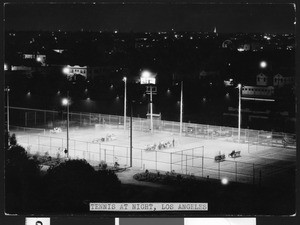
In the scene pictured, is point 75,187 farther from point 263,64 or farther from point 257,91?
point 257,91

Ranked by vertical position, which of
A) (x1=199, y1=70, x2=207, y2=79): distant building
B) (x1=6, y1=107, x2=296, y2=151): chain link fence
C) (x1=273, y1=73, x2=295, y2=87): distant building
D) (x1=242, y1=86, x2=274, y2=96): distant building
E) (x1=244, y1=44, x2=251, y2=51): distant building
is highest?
(x1=244, y1=44, x2=251, y2=51): distant building

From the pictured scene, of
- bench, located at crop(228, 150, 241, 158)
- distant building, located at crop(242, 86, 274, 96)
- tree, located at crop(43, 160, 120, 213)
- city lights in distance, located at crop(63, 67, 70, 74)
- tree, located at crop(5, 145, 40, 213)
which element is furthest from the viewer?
bench, located at crop(228, 150, 241, 158)

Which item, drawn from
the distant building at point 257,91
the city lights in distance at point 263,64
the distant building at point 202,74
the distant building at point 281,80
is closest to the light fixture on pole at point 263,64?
the city lights in distance at point 263,64

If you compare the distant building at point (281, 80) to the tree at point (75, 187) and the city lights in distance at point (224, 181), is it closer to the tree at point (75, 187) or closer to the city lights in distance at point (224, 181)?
the city lights in distance at point (224, 181)

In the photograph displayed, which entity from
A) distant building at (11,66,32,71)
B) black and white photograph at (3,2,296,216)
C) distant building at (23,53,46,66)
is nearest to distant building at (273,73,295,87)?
black and white photograph at (3,2,296,216)

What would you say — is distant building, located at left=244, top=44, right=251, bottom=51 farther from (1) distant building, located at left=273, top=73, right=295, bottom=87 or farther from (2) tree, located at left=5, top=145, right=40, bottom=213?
(2) tree, located at left=5, top=145, right=40, bottom=213

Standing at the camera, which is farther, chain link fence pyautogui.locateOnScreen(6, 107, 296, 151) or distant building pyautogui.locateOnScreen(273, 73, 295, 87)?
chain link fence pyautogui.locateOnScreen(6, 107, 296, 151)

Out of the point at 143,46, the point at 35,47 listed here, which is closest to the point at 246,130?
the point at 143,46
